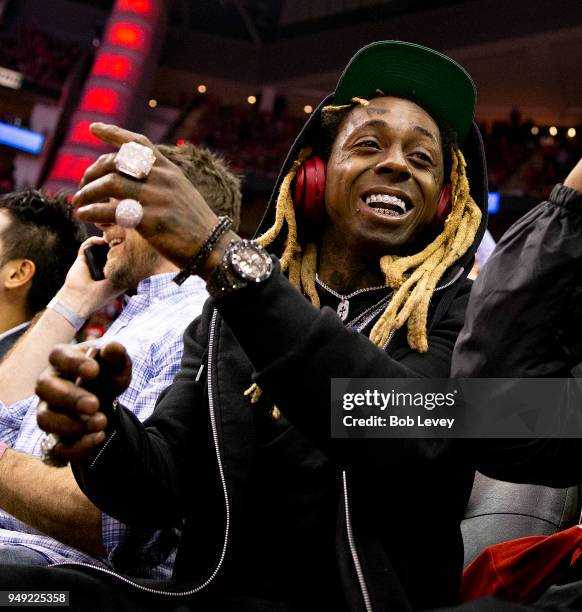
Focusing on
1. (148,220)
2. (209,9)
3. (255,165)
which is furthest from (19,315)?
(209,9)

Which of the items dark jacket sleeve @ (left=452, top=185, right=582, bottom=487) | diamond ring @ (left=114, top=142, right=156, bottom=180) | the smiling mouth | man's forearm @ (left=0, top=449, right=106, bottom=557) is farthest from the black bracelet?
man's forearm @ (left=0, top=449, right=106, bottom=557)

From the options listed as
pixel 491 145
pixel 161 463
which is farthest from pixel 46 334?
pixel 491 145

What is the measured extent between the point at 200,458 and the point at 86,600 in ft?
1.24

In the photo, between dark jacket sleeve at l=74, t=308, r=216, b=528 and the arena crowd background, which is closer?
dark jacket sleeve at l=74, t=308, r=216, b=528

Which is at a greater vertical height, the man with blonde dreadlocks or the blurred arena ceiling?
the blurred arena ceiling

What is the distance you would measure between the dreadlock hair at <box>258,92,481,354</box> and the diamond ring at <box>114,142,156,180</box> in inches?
21.5

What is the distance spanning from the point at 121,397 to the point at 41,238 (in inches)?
49.2

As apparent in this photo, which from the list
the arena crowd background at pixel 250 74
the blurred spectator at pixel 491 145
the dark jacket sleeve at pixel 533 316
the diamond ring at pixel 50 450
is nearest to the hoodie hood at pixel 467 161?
the dark jacket sleeve at pixel 533 316

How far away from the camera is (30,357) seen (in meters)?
2.18

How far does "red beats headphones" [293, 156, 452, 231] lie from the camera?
1698 mm

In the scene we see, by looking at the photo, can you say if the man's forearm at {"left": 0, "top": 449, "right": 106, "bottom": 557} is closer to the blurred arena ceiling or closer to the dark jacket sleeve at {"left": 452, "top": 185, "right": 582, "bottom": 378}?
the dark jacket sleeve at {"left": 452, "top": 185, "right": 582, "bottom": 378}

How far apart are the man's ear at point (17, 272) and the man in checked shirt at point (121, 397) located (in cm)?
42

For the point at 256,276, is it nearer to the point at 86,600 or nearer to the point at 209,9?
the point at 86,600

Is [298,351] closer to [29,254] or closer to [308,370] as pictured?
[308,370]
